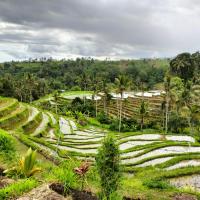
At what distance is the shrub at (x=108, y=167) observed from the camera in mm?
9852

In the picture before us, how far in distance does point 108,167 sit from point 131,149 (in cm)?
2664

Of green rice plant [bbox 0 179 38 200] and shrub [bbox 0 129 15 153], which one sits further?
shrub [bbox 0 129 15 153]

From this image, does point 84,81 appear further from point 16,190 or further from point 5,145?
point 16,190

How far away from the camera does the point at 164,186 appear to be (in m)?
15.3

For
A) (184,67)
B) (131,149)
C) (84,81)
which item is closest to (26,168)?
(131,149)

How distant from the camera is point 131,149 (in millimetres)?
36500

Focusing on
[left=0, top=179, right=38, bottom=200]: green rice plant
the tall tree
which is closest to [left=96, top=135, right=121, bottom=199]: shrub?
[left=0, top=179, right=38, bottom=200]: green rice plant

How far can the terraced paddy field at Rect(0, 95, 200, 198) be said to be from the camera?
80.2 ft

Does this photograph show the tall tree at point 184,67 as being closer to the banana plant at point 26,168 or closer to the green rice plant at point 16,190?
the banana plant at point 26,168

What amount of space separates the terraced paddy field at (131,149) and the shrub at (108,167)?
8625 mm

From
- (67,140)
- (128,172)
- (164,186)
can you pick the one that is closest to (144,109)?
(67,140)

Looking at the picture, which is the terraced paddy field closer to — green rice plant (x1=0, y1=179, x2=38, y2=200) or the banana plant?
the banana plant

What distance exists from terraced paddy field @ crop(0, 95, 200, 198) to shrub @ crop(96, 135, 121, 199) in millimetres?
8625

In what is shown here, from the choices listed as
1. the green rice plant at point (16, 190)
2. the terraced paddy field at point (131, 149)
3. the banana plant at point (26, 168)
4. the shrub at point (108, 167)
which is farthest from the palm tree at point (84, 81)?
the green rice plant at point (16, 190)
